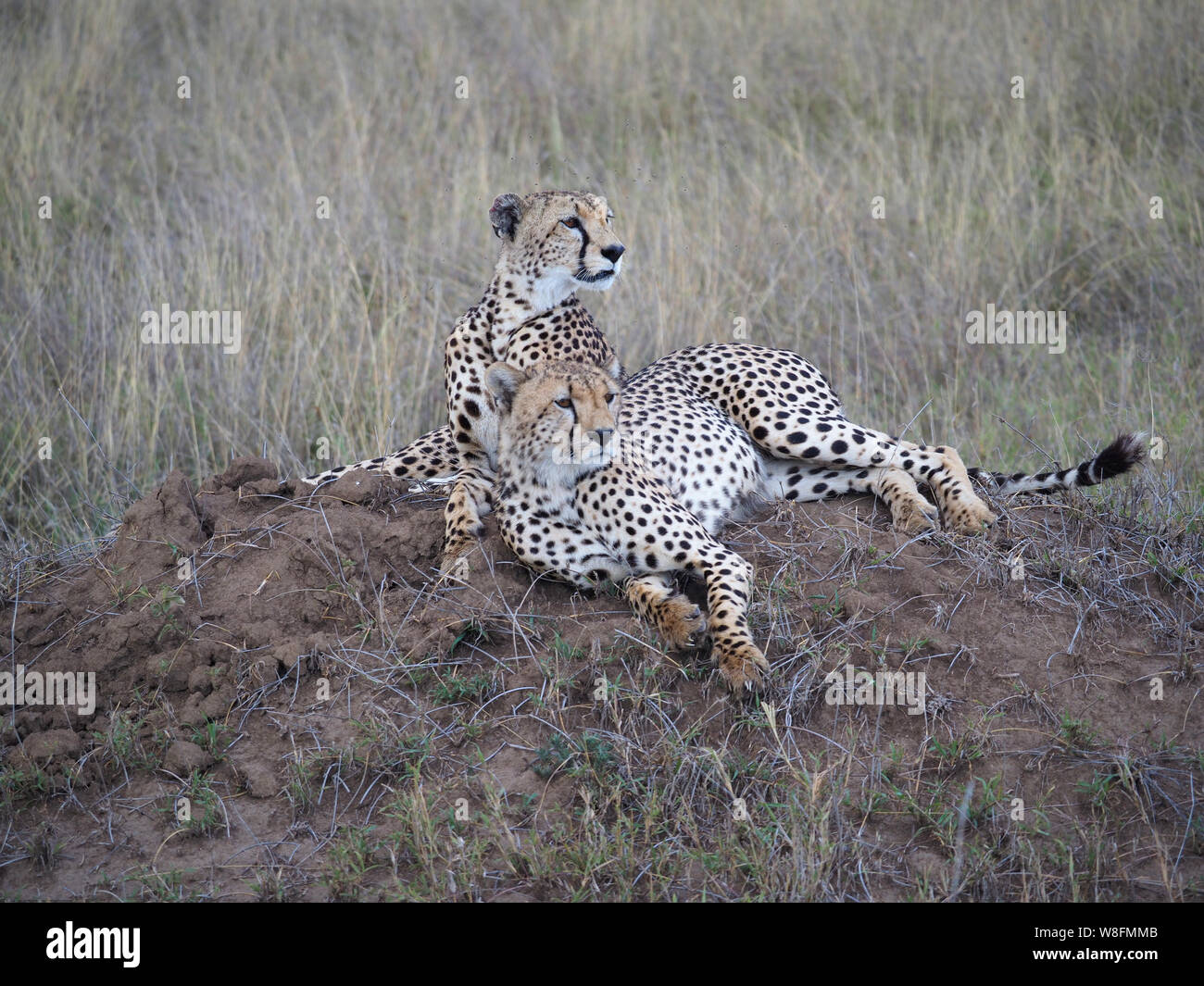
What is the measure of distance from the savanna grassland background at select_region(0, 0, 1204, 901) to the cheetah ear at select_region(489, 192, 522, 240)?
3.42 feet

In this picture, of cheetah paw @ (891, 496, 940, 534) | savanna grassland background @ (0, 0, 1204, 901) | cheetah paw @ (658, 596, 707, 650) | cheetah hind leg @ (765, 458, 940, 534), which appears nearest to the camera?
savanna grassland background @ (0, 0, 1204, 901)

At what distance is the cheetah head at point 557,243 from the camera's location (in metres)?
4.41

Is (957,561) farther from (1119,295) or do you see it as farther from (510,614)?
(1119,295)

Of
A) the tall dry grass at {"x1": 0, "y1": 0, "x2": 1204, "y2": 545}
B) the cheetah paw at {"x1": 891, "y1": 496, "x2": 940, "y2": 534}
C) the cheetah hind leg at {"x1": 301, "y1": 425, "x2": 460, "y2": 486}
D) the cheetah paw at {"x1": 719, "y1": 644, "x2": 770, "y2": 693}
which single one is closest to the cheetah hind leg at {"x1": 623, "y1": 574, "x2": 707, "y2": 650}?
the cheetah paw at {"x1": 719, "y1": 644, "x2": 770, "y2": 693}

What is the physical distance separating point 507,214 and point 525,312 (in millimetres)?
354

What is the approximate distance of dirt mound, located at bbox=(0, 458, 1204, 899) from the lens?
3.16 m

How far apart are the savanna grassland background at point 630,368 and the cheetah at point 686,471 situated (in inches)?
5.1

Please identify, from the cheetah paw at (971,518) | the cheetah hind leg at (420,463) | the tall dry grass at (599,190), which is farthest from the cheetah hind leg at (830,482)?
the cheetah hind leg at (420,463)

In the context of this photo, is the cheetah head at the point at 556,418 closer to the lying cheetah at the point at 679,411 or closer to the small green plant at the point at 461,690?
the lying cheetah at the point at 679,411

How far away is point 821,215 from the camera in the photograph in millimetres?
7328

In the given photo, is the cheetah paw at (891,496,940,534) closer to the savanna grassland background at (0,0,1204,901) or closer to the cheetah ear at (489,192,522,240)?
the savanna grassland background at (0,0,1204,901)
